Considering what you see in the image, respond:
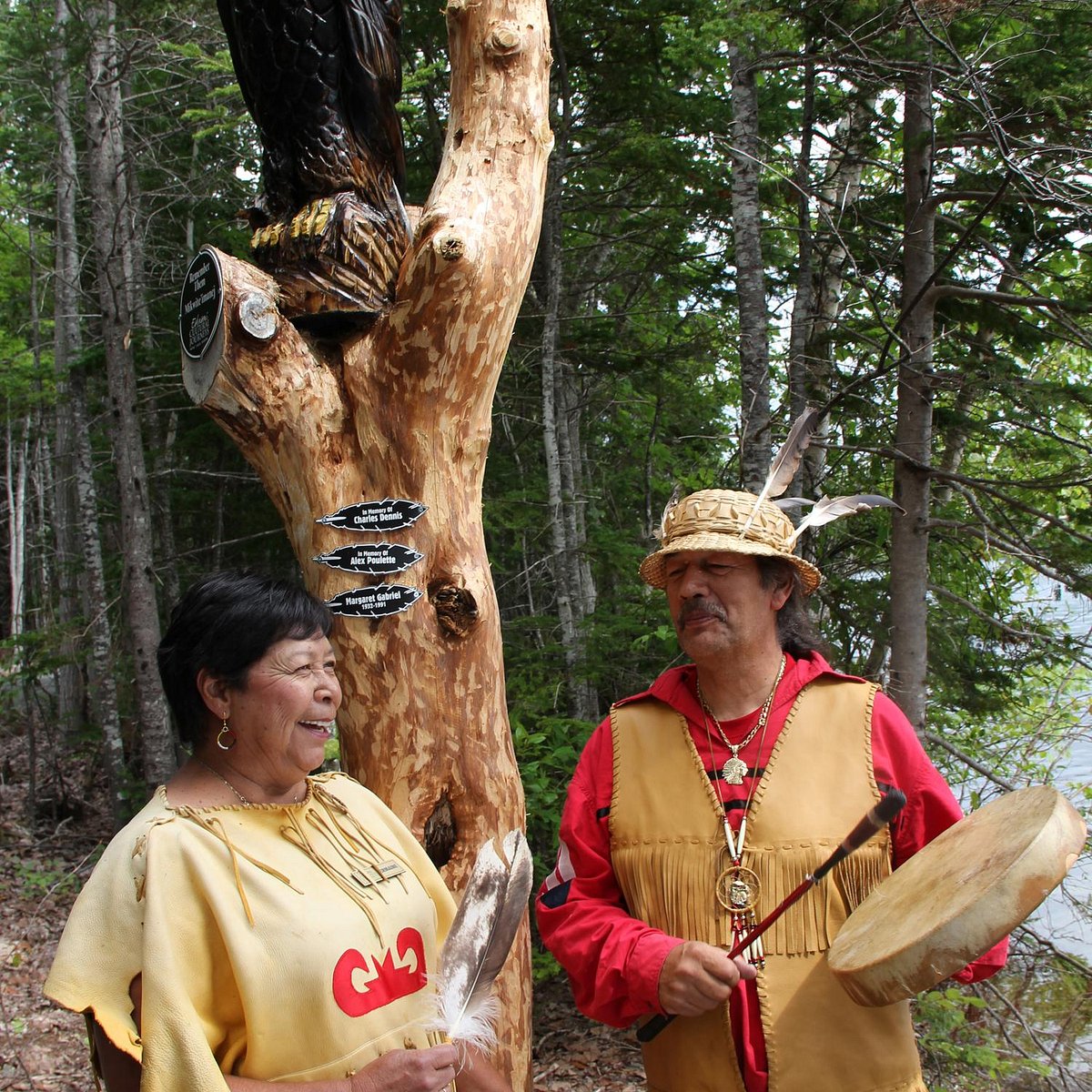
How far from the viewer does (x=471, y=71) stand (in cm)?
341

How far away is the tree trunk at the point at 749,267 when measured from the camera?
5.55 metres

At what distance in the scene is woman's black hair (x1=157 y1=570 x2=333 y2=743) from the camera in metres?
2.06

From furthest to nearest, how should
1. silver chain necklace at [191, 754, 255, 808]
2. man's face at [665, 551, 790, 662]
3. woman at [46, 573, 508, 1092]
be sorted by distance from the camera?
man's face at [665, 551, 790, 662]
silver chain necklace at [191, 754, 255, 808]
woman at [46, 573, 508, 1092]

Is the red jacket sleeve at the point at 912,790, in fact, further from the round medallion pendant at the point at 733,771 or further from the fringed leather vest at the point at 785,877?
the round medallion pendant at the point at 733,771

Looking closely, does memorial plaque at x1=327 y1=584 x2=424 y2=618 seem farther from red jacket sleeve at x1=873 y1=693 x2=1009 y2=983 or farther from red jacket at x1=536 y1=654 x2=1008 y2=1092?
red jacket sleeve at x1=873 y1=693 x2=1009 y2=983

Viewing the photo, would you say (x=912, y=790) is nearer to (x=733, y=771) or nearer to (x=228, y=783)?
(x=733, y=771)

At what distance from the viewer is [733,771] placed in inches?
97.8

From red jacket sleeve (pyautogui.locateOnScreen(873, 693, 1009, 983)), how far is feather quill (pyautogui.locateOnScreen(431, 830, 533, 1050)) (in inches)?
34.7

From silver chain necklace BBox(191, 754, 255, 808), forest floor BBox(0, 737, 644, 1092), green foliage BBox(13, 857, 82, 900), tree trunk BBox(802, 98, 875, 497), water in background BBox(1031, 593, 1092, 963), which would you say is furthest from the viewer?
green foliage BBox(13, 857, 82, 900)

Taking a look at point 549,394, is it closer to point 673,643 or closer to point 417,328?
point 673,643

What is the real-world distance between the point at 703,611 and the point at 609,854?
25.4 inches

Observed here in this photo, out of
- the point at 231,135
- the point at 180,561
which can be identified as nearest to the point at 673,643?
the point at 180,561

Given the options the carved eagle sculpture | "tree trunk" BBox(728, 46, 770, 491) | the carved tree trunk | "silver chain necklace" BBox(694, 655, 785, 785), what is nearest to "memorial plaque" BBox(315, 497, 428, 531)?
the carved tree trunk

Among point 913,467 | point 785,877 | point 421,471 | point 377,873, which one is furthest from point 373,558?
point 913,467
